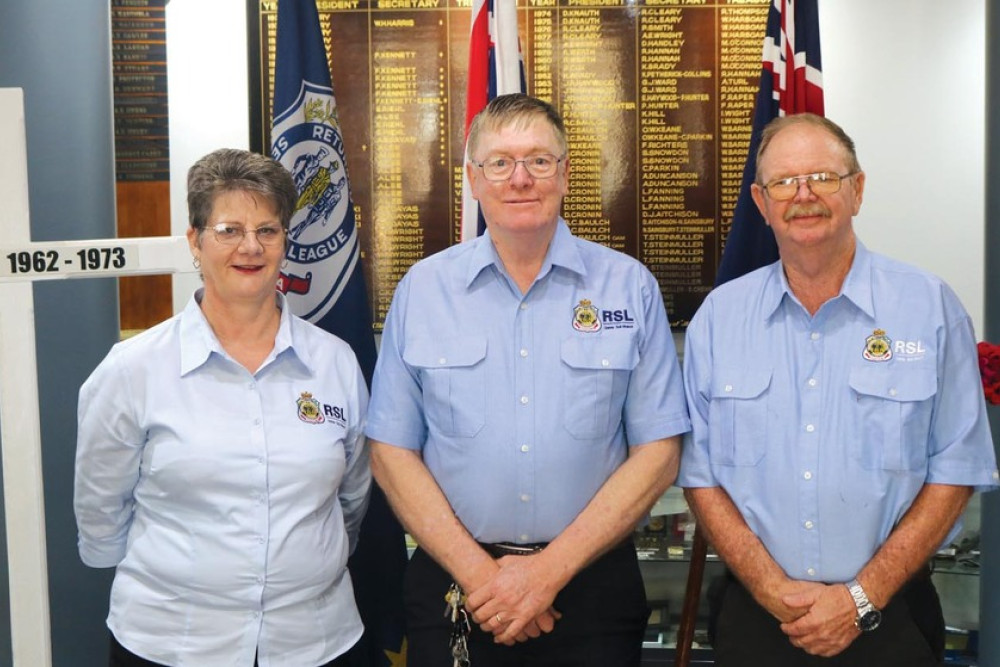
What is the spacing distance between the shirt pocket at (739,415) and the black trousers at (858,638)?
11.0 inches

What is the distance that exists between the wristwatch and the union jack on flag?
1327 millimetres

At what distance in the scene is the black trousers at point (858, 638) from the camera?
1.89 m

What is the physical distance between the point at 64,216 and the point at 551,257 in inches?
50.6

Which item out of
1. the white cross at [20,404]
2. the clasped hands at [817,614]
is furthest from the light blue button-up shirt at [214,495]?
the clasped hands at [817,614]

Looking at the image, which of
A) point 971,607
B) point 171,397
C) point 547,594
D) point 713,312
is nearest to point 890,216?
point 971,607

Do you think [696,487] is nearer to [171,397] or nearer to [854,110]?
[171,397]

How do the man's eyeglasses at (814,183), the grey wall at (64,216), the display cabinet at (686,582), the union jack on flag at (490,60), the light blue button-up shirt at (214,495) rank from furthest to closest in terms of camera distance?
1. the display cabinet at (686,582)
2. the union jack on flag at (490,60)
3. the grey wall at (64,216)
4. the man's eyeglasses at (814,183)
5. the light blue button-up shirt at (214,495)

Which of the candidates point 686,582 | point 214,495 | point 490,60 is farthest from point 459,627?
point 490,60

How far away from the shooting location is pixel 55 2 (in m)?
2.43

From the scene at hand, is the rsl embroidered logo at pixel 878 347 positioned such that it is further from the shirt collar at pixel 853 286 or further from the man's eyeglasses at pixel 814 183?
the man's eyeglasses at pixel 814 183

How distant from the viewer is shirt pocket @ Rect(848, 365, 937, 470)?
1865mm

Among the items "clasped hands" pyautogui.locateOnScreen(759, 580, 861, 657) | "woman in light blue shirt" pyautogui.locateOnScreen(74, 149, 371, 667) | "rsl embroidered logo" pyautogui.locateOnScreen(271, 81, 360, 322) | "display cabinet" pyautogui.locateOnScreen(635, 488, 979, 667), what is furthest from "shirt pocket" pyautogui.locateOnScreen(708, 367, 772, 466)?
"display cabinet" pyautogui.locateOnScreen(635, 488, 979, 667)

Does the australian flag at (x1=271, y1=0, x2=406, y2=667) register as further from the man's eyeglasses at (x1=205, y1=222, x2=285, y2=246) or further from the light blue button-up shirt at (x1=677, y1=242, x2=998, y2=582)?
the light blue button-up shirt at (x1=677, y1=242, x2=998, y2=582)

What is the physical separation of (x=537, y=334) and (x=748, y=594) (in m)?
0.68
